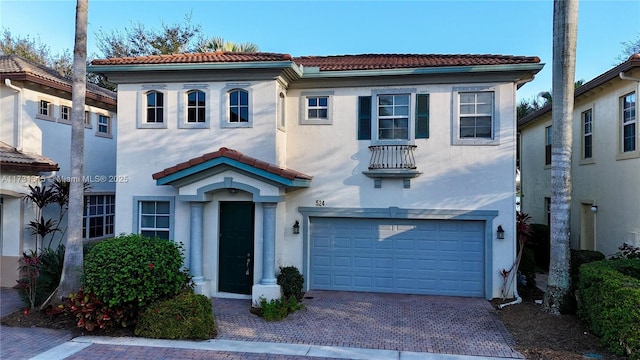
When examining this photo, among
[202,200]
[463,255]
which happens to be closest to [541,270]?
[463,255]

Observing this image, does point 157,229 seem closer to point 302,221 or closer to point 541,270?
point 302,221

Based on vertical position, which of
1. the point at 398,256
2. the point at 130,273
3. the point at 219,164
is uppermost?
the point at 219,164

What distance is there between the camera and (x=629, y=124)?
11258 millimetres

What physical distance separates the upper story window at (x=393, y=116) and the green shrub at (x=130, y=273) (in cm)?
574

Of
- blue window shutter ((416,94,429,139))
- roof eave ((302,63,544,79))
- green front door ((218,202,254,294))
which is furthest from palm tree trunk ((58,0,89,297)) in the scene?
blue window shutter ((416,94,429,139))

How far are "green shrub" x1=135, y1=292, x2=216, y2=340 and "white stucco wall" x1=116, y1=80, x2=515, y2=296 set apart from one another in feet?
7.96

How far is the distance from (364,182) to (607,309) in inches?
230

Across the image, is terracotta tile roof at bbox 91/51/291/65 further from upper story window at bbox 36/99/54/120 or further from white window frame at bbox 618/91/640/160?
white window frame at bbox 618/91/640/160

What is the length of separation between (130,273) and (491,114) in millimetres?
8936

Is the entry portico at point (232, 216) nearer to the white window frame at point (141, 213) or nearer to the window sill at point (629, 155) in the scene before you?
the white window frame at point (141, 213)

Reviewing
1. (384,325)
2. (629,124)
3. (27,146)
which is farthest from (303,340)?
(629,124)

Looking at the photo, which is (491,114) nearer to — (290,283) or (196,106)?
(290,283)

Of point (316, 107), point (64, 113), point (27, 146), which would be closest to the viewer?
point (316, 107)

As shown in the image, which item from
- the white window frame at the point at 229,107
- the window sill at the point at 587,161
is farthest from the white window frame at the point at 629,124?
the white window frame at the point at 229,107
